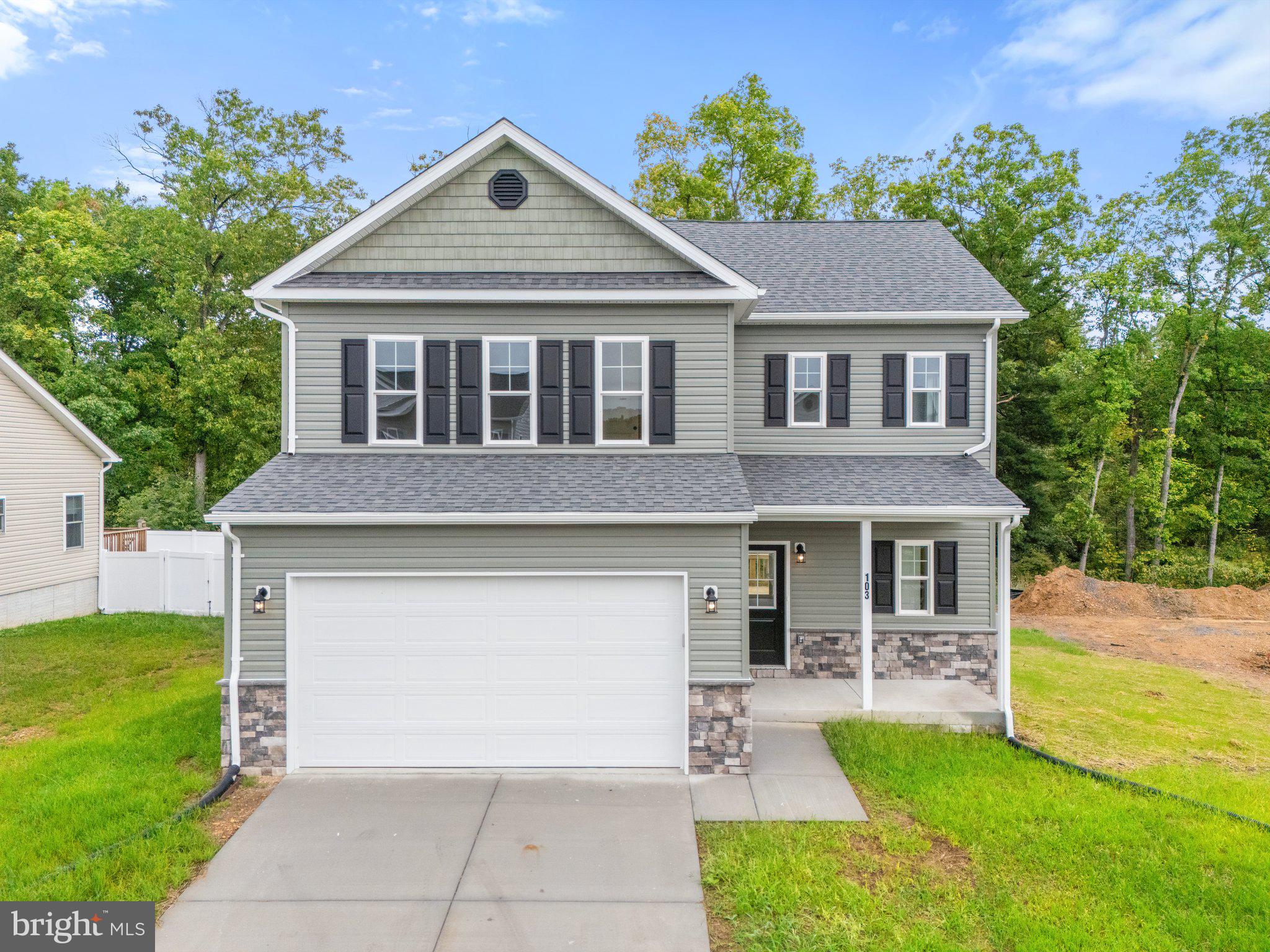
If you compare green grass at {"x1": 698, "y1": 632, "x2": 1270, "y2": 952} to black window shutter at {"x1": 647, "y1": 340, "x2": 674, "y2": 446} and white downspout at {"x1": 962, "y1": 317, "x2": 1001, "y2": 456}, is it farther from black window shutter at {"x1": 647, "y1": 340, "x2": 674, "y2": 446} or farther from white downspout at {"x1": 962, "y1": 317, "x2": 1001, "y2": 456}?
black window shutter at {"x1": 647, "y1": 340, "x2": 674, "y2": 446}

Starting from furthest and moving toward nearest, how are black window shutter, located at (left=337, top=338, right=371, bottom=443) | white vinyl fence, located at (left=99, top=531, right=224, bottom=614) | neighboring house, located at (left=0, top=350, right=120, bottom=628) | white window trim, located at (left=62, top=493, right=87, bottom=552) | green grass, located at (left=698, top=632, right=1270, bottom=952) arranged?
white window trim, located at (left=62, top=493, right=87, bottom=552)
white vinyl fence, located at (left=99, top=531, right=224, bottom=614)
neighboring house, located at (left=0, top=350, right=120, bottom=628)
black window shutter, located at (left=337, top=338, right=371, bottom=443)
green grass, located at (left=698, top=632, right=1270, bottom=952)

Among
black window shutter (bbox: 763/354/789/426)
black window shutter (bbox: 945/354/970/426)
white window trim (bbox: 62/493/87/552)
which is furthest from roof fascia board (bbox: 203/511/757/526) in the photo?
white window trim (bbox: 62/493/87/552)

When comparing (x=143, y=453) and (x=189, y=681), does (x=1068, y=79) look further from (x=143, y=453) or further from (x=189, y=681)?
(x=143, y=453)

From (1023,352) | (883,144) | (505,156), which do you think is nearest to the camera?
(505,156)

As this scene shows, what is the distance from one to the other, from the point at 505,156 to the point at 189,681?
31.4 ft

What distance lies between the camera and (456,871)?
563cm

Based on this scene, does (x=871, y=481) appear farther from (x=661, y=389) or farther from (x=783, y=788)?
(x=783, y=788)

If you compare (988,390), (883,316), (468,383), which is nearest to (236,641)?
(468,383)

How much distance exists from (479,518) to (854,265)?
8229 mm

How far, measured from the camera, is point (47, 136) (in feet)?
74.9

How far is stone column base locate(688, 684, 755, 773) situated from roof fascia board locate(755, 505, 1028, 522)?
2.38 metres

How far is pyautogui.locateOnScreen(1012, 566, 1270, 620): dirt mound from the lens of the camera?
17094 millimetres

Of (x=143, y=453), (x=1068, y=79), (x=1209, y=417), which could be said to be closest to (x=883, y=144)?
(x=1068, y=79)

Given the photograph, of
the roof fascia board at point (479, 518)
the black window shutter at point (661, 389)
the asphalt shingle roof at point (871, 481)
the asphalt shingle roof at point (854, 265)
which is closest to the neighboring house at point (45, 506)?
the roof fascia board at point (479, 518)
